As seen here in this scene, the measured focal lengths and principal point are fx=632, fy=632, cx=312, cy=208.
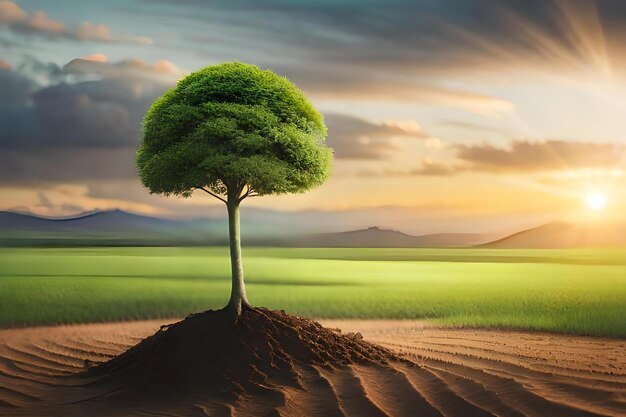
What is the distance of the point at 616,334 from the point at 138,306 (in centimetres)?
1463

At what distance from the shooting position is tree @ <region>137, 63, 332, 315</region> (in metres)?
12.0

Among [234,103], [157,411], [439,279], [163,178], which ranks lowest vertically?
[157,411]

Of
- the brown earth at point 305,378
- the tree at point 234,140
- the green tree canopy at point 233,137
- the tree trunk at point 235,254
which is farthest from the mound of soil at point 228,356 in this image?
the green tree canopy at point 233,137

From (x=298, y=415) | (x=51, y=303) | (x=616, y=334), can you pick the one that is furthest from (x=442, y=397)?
(x=51, y=303)

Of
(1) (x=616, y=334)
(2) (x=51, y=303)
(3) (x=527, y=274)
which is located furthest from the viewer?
(3) (x=527, y=274)

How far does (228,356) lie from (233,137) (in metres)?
4.11

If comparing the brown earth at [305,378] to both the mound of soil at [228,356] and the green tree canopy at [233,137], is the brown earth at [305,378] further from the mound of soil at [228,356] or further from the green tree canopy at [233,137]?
the green tree canopy at [233,137]

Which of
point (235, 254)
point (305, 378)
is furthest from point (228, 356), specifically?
point (235, 254)

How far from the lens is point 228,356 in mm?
11750

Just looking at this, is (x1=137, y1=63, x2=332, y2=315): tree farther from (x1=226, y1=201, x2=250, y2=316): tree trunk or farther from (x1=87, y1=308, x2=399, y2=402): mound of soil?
(x1=87, y1=308, x2=399, y2=402): mound of soil

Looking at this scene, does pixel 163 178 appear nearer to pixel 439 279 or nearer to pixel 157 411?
pixel 157 411

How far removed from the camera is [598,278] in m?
26.0

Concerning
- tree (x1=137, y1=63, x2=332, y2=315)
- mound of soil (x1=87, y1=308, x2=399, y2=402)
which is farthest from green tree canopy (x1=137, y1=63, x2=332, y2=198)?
mound of soil (x1=87, y1=308, x2=399, y2=402)

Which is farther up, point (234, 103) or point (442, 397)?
point (234, 103)
